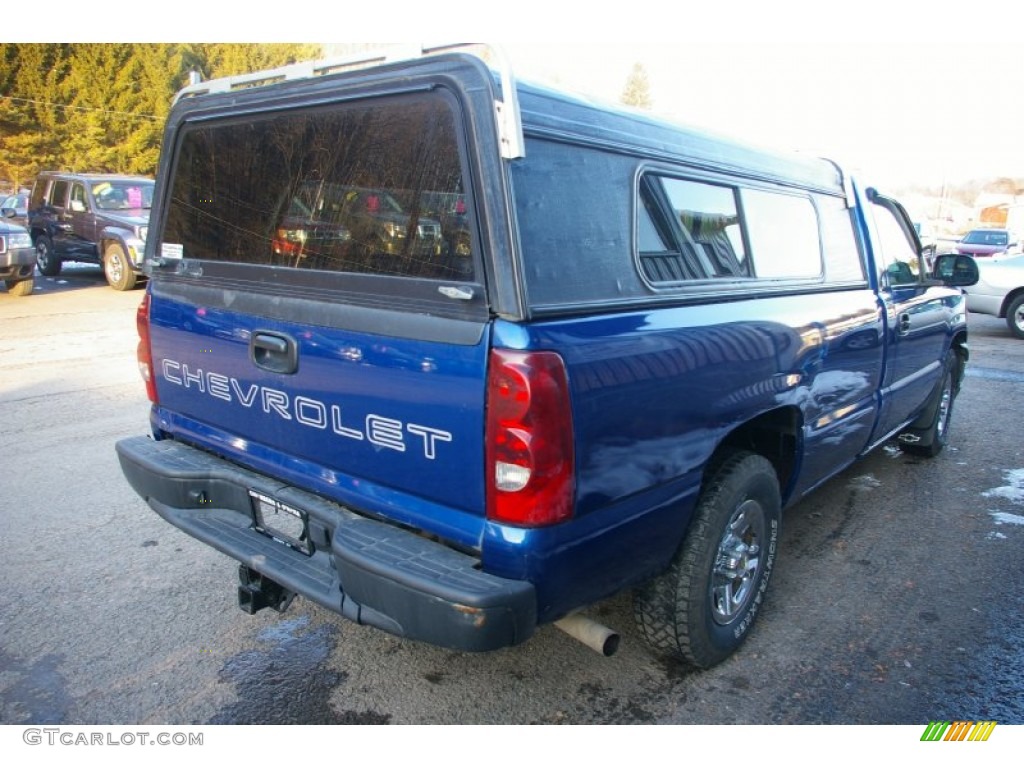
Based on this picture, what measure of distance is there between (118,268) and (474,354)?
13642 millimetres

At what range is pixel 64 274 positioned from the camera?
1666 centimetres

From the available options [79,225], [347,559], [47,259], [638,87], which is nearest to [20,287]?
[79,225]

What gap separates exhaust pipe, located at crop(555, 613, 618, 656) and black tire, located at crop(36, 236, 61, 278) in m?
16.0

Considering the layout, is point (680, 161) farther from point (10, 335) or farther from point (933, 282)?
point (10, 335)

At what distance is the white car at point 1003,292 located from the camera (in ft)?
37.9

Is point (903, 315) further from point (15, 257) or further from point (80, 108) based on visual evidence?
point (80, 108)

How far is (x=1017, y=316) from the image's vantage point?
1157cm

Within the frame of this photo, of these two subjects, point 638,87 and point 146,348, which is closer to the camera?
point 146,348

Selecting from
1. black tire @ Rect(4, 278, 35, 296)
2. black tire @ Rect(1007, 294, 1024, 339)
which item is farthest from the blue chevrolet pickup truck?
black tire @ Rect(4, 278, 35, 296)

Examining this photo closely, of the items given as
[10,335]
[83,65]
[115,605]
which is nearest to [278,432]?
[115,605]

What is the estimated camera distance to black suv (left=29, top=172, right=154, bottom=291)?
13352 mm

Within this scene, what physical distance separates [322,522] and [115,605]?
4.67ft

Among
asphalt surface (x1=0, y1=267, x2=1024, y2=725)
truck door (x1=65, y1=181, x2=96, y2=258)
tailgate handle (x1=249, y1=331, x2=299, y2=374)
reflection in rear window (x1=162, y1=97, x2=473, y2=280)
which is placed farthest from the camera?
truck door (x1=65, y1=181, x2=96, y2=258)
